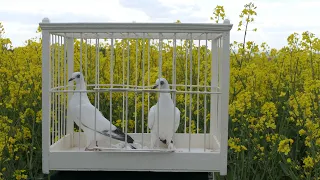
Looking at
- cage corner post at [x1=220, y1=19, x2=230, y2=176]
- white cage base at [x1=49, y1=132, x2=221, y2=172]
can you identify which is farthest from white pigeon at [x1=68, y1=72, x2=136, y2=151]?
cage corner post at [x1=220, y1=19, x2=230, y2=176]

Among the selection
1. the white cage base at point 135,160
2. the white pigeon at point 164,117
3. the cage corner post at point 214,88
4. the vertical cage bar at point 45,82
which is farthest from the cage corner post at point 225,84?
the vertical cage bar at point 45,82

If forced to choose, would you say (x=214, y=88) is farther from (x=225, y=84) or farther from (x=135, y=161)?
(x=135, y=161)

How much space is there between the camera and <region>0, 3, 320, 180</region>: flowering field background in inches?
92.5

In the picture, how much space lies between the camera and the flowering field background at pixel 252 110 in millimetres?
2350

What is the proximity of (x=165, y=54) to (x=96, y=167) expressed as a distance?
1.57 m

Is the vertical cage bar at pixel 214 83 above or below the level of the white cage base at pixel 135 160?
above

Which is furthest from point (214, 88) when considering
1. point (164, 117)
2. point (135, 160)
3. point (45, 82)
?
point (45, 82)

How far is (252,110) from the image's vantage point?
2.64 meters

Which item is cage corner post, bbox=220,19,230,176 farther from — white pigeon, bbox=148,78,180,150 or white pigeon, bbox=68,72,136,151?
white pigeon, bbox=68,72,136,151

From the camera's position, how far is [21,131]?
2.54m

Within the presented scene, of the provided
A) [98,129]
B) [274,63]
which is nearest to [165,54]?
[274,63]

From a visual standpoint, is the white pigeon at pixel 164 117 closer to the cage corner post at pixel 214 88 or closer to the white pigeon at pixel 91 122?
the white pigeon at pixel 91 122

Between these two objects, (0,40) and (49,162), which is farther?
(0,40)

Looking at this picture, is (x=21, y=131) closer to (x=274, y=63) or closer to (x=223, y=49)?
(x=223, y=49)
